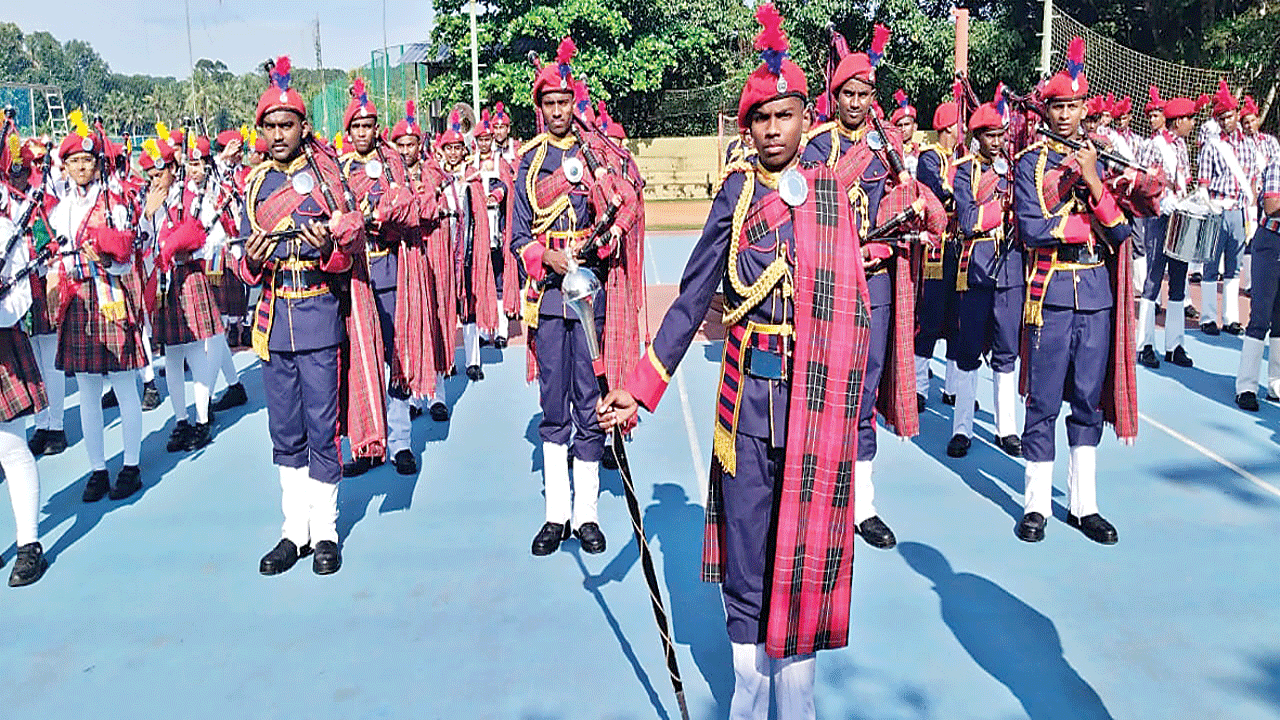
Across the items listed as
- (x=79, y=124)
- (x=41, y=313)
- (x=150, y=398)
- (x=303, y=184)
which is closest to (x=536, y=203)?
(x=303, y=184)

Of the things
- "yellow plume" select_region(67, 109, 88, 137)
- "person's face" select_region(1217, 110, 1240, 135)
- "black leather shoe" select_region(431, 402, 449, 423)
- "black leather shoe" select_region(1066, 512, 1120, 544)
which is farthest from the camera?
"person's face" select_region(1217, 110, 1240, 135)

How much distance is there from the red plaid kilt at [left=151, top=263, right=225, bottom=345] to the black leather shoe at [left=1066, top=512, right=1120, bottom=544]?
5597mm

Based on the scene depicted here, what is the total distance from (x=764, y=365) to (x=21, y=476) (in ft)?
12.4

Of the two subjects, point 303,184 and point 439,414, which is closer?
point 303,184

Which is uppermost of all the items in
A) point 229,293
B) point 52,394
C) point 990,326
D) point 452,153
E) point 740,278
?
point 452,153

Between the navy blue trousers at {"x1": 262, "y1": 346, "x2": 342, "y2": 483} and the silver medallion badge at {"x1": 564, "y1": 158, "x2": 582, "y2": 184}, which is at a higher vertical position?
the silver medallion badge at {"x1": 564, "y1": 158, "x2": 582, "y2": 184}

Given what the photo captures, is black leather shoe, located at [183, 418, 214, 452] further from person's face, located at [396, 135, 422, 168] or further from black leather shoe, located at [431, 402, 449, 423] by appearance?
person's face, located at [396, 135, 422, 168]

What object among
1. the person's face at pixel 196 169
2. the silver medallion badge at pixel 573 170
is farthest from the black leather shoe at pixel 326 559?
the person's face at pixel 196 169

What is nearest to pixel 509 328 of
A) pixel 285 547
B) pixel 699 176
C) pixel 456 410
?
pixel 456 410

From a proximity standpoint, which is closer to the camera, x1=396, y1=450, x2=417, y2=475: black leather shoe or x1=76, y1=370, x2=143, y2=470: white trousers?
x1=76, y1=370, x2=143, y2=470: white trousers

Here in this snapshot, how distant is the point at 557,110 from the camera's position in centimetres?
489

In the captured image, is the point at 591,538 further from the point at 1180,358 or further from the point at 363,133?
the point at 1180,358

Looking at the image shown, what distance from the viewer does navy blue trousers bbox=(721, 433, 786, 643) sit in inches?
119

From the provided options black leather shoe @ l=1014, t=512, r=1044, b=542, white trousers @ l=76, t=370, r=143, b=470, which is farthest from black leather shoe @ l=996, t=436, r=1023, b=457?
white trousers @ l=76, t=370, r=143, b=470
